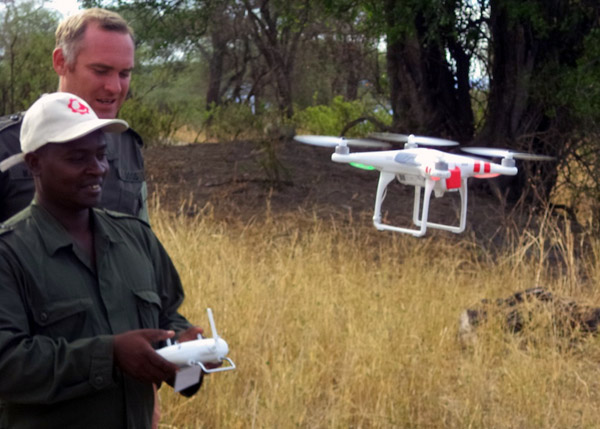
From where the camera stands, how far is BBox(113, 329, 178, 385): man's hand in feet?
6.41

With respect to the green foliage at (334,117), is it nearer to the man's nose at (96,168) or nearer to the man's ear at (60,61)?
the man's ear at (60,61)

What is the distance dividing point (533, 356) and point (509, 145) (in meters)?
3.87

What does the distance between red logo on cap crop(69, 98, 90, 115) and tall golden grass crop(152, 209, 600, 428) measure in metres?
2.46

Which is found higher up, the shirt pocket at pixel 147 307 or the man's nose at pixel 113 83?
Answer: the man's nose at pixel 113 83

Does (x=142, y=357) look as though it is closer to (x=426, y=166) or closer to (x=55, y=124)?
(x=55, y=124)

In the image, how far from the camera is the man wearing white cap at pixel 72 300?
6.51ft

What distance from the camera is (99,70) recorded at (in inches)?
109

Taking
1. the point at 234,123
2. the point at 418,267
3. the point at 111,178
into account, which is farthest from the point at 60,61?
the point at 234,123

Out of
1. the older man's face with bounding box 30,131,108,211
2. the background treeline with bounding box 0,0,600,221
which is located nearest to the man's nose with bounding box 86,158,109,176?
the older man's face with bounding box 30,131,108,211

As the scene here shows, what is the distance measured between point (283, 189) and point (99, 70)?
806 centimetres

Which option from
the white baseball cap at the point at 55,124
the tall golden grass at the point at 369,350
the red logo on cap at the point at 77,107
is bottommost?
the tall golden grass at the point at 369,350

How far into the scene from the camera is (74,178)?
83.4 inches

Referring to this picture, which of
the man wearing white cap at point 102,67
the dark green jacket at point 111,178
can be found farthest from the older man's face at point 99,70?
the dark green jacket at point 111,178

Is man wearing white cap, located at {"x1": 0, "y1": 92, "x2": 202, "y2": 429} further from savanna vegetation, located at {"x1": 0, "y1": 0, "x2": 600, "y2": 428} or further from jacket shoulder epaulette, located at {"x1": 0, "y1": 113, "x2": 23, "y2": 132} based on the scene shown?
savanna vegetation, located at {"x1": 0, "y1": 0, "x2": 600, "y2": 428}
